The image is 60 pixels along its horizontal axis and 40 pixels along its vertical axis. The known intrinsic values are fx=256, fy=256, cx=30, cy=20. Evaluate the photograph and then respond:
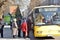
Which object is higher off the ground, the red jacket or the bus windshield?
the bus windshield

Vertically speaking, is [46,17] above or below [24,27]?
above

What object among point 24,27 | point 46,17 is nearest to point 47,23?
point 46,17

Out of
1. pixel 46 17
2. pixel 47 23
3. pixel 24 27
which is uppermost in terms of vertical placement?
pixel 46 17

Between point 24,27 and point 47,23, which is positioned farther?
point 24,27

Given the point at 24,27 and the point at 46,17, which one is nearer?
the point at 46,17

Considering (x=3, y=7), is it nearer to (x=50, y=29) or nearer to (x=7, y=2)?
(x=7, y=2)

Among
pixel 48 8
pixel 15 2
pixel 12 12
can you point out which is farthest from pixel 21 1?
pixel 48 8

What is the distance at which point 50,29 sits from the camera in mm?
16328

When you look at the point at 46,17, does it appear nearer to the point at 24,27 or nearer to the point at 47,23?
the point at 47,23

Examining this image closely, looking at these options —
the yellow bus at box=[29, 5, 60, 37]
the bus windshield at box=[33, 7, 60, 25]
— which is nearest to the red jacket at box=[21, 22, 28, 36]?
the yellow bus at box=[29, 5, 60, 37]

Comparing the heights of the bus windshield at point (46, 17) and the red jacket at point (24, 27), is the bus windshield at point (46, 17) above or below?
above

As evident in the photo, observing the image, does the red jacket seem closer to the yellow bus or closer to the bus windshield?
the yellow bus

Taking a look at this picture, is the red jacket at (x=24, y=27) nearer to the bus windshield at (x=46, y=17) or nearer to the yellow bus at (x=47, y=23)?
the yellow bus at (x=47, y=23)

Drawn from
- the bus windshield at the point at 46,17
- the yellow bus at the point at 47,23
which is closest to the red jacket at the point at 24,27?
the yellow bus at the point at 47,23
